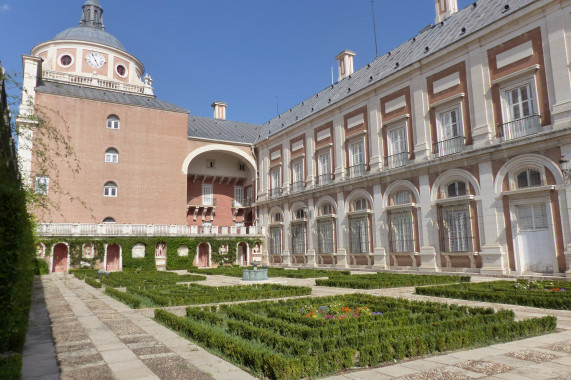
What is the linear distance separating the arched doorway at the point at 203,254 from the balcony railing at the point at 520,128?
23.9 m

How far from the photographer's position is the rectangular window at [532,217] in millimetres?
16453

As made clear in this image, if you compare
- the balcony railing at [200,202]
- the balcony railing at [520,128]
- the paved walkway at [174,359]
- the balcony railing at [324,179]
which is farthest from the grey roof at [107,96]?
the paved walkway at [174,359]

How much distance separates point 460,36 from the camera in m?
20.5

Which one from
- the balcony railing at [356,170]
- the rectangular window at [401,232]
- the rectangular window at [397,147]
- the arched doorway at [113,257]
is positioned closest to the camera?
the rectangular window at [401,232]

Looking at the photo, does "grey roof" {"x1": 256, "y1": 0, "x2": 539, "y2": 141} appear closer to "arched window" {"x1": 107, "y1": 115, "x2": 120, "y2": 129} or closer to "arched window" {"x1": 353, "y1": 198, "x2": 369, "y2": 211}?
"arched window" {"x1": 353, "y1": 198, "x2": 369, "y2": 211}

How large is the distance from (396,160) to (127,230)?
789 inches

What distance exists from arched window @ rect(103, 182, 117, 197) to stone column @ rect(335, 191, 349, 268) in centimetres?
1772

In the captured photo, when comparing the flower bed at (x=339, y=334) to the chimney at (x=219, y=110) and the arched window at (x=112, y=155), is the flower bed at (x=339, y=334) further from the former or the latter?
the chimney at (x=219, y=110)

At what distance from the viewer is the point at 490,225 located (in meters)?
18.0

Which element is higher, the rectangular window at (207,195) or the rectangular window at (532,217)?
the rectangular window at (207,195)

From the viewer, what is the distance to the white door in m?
16.2

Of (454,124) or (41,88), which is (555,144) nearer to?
(454,124)

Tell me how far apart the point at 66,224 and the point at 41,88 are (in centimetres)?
1105

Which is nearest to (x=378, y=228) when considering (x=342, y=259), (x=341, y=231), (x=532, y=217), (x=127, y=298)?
(x=341, y=231)
